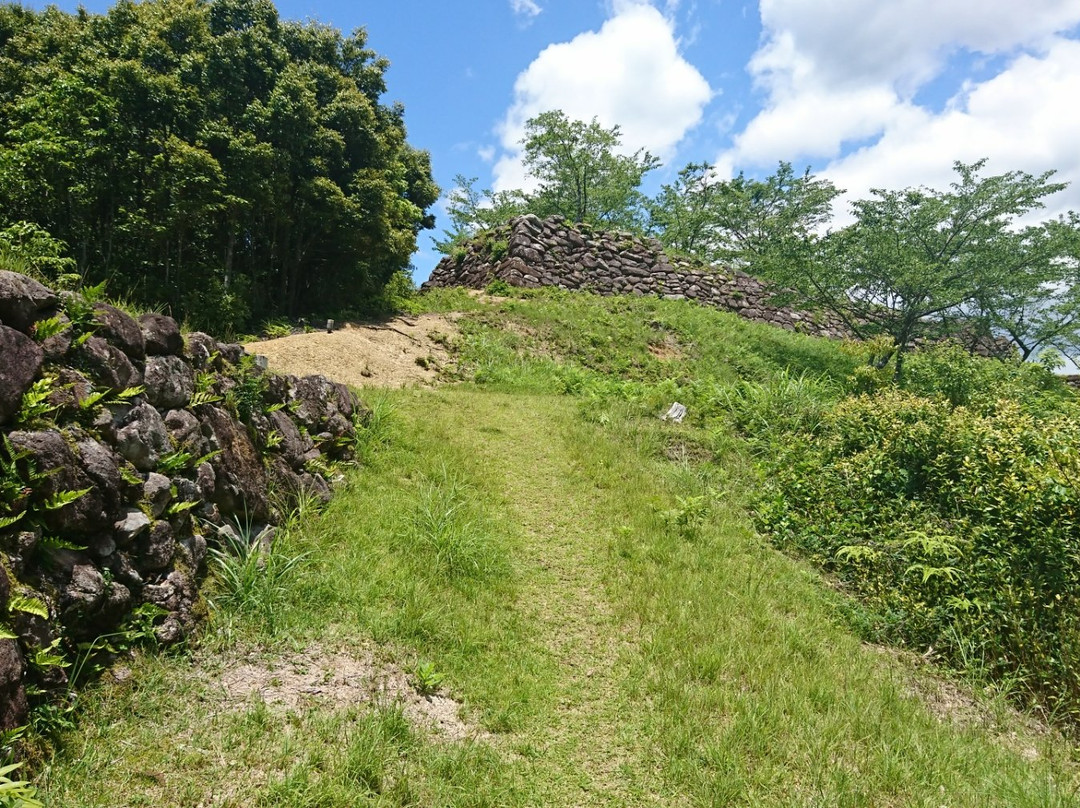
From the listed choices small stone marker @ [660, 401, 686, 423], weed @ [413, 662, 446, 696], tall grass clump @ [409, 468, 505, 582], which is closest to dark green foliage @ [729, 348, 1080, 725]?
small stone marker @ [660, 401, 686, 423]

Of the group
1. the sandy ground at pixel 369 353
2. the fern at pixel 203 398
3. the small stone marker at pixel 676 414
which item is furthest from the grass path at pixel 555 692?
the sandy ground at pixel 369 353

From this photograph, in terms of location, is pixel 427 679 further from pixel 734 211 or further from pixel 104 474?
pixel 734 211

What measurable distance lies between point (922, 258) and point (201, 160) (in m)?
18.1

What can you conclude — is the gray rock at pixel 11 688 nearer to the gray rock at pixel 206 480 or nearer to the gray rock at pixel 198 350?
the gray rock at pixel 206 480

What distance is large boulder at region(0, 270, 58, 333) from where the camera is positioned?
285 centimetres

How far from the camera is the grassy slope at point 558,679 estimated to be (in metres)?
2.69

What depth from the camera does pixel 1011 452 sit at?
5219 millimetres

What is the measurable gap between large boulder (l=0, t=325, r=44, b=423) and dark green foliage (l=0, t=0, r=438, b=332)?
7.69 meters

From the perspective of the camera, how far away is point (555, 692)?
3.52 meters

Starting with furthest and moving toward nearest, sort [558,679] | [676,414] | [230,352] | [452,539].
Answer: [676,414], [230,352], [452,539], [558,679]

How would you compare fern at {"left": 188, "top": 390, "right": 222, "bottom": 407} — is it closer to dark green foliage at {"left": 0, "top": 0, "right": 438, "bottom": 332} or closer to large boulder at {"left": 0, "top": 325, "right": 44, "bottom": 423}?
large boulder at {"left": 0, "top": 325, "right": 44, "bottom": 423}

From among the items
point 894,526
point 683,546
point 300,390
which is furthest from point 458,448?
point 894,526

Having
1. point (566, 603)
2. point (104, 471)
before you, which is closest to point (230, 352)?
point (104, 471)

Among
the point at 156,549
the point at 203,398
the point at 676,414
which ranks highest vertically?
the point at 676,414
